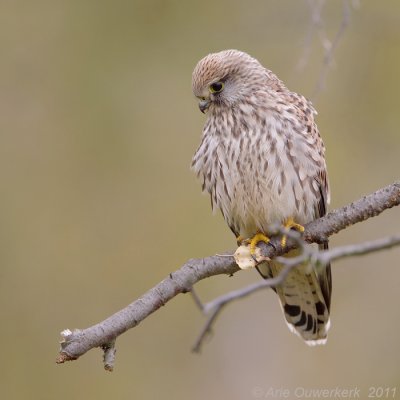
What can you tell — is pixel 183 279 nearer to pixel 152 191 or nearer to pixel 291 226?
pixel 291 226

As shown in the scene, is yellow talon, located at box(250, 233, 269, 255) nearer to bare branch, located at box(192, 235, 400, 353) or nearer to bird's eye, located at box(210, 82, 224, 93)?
bird's eye, located at box(210, 82, 224, 93)

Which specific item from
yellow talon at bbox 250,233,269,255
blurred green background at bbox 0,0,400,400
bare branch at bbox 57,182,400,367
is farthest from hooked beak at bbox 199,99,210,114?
blurred green background at bbox 0,0,400,400

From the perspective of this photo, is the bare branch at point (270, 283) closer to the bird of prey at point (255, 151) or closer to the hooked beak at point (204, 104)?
the bird of prey at point (255, 151)

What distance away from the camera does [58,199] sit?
816 centimetres

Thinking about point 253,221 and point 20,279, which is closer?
point 253,221

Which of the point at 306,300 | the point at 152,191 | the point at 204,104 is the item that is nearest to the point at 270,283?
the point at 204,104

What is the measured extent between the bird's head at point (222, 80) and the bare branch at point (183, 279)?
82 centimetres

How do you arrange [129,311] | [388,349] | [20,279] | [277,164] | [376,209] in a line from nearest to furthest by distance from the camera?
[129,311] < [376,209] < [277,164] < [388,349] < [20,279]

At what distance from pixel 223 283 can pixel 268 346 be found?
0.57m

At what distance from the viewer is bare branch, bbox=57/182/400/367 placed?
149 inches

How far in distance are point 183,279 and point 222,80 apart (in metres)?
1.29

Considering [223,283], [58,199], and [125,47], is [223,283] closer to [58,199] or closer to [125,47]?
[58,199]

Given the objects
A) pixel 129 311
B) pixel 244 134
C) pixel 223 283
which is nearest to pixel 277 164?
pixel 244 134

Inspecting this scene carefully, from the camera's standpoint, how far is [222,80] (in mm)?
4926
